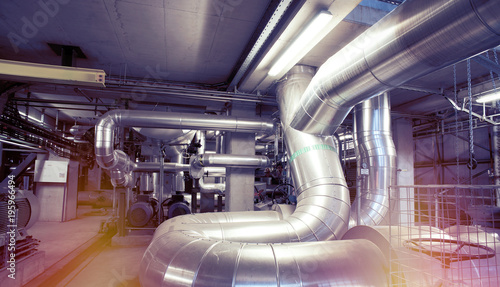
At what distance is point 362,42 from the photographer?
230 centimetres

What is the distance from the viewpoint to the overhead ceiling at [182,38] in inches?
122

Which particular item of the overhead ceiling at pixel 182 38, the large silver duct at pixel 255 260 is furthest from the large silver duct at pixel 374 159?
the large silver duct at pixel 255 260

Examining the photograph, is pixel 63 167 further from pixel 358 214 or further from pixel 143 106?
pixel 358 214

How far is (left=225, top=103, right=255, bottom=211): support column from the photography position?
579 centimetres

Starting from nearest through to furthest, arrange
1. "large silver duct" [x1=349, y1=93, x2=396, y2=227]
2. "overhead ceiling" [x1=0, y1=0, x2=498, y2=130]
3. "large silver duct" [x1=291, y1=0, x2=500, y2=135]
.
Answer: "large silver duct" [x1=291, y1=0, x2=500, y2=135] → "overhead ceiling" [x1=0, y1=0, x2=498, y2=130] → "large silver duct" [x1=349, y1=93, x2=396, y2=227]

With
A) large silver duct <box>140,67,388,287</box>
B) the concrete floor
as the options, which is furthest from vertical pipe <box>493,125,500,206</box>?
the concrete floor

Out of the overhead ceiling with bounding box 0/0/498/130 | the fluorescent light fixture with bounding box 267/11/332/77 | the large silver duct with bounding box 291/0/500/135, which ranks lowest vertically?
the large silver duct with bounding box 291/0/500/135

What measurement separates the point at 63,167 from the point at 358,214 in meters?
8.84

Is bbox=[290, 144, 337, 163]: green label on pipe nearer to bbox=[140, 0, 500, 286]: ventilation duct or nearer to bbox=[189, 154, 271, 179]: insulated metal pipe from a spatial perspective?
bbox=[140, 0, 500, 286]: ventilation duct

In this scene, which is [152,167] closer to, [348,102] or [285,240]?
[285,240]

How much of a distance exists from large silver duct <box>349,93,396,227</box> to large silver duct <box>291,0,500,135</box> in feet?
5.47

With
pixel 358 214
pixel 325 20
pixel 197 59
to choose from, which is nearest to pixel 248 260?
pixel 325 20

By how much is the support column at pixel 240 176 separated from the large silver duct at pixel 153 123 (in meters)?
0.65

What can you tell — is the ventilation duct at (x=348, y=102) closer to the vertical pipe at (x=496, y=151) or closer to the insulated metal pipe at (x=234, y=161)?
the insulated metal pipe at (x=234, y=161)
